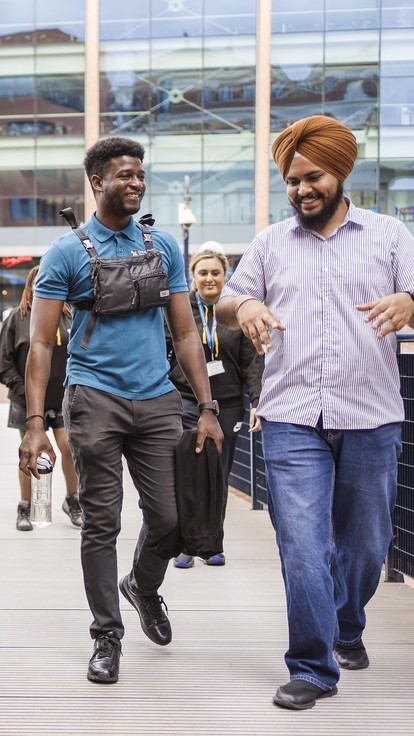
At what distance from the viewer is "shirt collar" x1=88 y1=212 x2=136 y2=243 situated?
4.74 m

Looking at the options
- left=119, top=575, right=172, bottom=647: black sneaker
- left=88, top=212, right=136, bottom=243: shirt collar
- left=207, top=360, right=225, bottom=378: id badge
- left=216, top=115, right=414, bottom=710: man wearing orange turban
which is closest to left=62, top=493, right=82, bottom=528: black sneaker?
left=207, top=360, right=225, bottom=378: id badge

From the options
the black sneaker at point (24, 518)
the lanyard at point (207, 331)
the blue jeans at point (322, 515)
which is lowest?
the black sneaker at point (24, 518)

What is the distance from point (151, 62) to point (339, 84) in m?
7.33

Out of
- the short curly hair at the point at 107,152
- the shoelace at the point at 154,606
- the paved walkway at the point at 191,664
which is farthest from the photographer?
the shoelace at the point at 154,606

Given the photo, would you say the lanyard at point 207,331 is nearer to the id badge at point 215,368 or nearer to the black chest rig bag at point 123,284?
the id badge at point 215,368

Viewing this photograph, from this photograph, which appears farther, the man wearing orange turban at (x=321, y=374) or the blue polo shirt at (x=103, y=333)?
the blue polo shirt at (x=103, y=333)

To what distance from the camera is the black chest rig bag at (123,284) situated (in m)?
4.56

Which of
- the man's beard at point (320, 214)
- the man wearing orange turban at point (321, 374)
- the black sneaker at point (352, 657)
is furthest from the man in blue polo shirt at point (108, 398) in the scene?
the black sneaker at point (352, 657)

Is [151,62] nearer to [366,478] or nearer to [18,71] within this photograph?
[18,71]

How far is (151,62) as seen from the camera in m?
43.0

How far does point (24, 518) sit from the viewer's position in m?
8.66

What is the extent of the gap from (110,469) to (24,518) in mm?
4193

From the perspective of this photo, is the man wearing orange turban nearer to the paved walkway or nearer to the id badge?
the paved walkway

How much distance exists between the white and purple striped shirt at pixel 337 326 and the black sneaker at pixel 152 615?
48.3 inches
